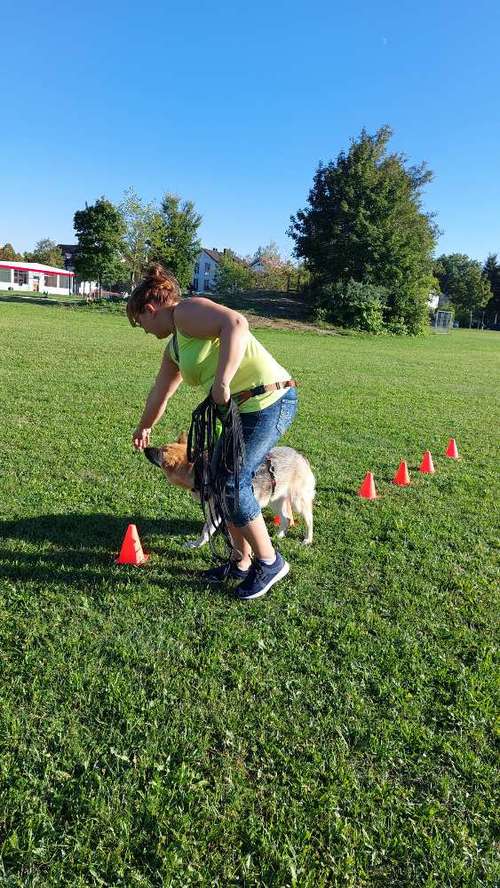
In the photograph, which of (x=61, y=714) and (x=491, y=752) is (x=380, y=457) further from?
(x=61, y=714)

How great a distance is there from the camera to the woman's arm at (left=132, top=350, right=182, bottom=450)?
3.73 meters

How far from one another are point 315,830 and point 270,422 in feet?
7.07

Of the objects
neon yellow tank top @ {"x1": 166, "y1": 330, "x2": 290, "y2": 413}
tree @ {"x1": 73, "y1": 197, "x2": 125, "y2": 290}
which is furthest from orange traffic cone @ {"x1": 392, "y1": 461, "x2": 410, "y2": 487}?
tree @ {"x1": 73, "y1": 197, "x2": 125, "y2": 290}

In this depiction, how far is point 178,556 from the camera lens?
4312 millimetres

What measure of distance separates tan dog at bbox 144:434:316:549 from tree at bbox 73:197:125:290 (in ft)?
150

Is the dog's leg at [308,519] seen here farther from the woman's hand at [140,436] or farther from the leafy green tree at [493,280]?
the leafy green tree at [493,280]

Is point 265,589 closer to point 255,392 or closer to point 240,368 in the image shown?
point 255,392

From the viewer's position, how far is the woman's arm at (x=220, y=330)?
9.81 ft

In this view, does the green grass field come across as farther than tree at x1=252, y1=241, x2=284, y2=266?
No

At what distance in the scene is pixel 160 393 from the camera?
12.6 ft

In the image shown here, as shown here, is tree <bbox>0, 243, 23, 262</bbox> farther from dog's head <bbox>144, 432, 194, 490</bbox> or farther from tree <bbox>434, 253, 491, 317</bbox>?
dog's head <bbox>144, 432, 194, 490</bbox>

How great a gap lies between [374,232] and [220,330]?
128 feet

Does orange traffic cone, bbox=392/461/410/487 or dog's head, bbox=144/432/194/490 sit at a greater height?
dog's head, bbox=144/432/194/490

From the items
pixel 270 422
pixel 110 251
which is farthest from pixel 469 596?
pixel 110 251
